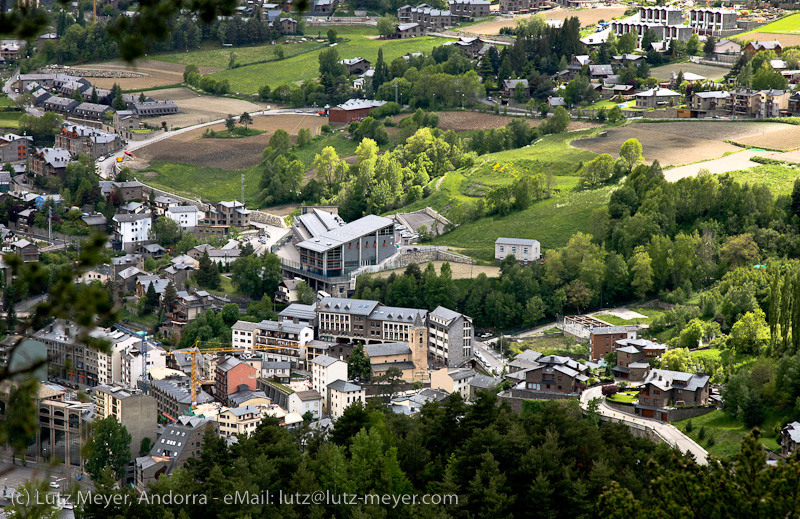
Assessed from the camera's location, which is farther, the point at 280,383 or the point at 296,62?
the point at 296,62

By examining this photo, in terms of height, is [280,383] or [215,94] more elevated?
[215,94]

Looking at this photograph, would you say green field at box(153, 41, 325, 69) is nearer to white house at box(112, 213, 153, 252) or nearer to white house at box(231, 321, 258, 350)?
Result: white house at box(112, 213, 153, 252)

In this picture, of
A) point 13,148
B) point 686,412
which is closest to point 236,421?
point 686,412

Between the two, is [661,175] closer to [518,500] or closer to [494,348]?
[494,348]

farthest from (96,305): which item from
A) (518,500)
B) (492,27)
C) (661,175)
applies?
(492,27)

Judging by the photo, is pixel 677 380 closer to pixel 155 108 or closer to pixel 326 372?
pixel 326 372

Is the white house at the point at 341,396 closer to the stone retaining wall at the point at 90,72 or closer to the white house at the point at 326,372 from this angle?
the white house at the point at 326,372

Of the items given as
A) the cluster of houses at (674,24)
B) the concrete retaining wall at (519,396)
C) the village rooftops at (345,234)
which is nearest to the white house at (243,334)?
the village rooftops at (345,234)
